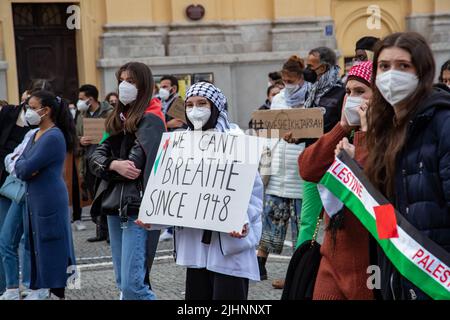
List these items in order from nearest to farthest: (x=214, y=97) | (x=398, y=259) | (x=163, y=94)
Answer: (x=398, y=259) < (x=214, y=97) < (x=163, y=94)

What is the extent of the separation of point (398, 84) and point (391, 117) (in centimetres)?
25

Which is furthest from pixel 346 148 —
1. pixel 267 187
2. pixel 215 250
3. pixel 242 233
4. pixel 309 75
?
pixel 267 187

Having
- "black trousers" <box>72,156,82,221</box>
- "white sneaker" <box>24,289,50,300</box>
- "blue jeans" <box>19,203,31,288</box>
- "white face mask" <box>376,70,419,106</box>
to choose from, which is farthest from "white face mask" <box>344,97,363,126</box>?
"black trousers" <box>72,156,82,221</box>

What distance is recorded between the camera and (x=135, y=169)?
655cm

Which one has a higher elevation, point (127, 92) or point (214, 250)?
point (127, 92)

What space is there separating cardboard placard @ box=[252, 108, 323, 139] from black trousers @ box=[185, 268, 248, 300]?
183 cm

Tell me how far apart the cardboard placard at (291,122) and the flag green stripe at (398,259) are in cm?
267

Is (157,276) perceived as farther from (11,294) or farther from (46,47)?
(46,47)

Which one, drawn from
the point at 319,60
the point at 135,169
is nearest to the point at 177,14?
the point at 319,60

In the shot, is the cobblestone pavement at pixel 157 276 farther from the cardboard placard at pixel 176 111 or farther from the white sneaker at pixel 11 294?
the cardboard placard at pixel 176 111

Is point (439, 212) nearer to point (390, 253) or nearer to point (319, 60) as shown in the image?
point (390, 253)

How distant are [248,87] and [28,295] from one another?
1289cm

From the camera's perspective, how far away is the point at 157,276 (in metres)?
9.23

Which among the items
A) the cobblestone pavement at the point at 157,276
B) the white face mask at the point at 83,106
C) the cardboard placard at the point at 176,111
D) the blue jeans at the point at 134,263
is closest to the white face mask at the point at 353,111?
the blue jeans at the point at 134,263
